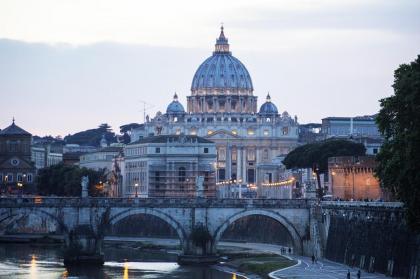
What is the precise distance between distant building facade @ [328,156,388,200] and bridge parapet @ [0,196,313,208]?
9409mm

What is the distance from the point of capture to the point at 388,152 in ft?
316

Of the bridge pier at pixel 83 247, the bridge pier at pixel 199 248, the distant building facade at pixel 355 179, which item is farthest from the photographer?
the distant building facade at pixel 355 179

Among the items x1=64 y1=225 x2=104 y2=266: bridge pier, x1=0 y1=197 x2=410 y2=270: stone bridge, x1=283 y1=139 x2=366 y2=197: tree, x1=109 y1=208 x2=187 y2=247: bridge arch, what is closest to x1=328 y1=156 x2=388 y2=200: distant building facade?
x1=0 y1=197 x2=410 y2=270: stone bridge

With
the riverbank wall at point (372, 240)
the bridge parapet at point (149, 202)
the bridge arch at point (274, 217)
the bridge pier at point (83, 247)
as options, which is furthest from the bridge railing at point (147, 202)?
the riverbank wall at point (372, 240)

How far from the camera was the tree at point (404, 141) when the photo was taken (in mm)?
90562

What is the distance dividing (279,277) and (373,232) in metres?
6.68

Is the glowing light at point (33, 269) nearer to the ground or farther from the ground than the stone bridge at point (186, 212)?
nearer to the ground

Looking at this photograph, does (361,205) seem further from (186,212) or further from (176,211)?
(176,211)

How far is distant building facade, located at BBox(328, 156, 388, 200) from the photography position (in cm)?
14200

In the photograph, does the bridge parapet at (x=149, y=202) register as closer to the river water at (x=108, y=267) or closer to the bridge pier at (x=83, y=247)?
the bridge pier at (x=83, y=247)

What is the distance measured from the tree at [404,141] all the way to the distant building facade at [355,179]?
4027 centimetres

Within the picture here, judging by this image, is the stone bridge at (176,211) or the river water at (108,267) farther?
the stone bridge at (176,211)

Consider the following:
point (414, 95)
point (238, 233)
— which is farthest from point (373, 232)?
point (238, 233)

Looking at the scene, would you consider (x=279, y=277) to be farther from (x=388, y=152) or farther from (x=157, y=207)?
(x=157, y=207)
